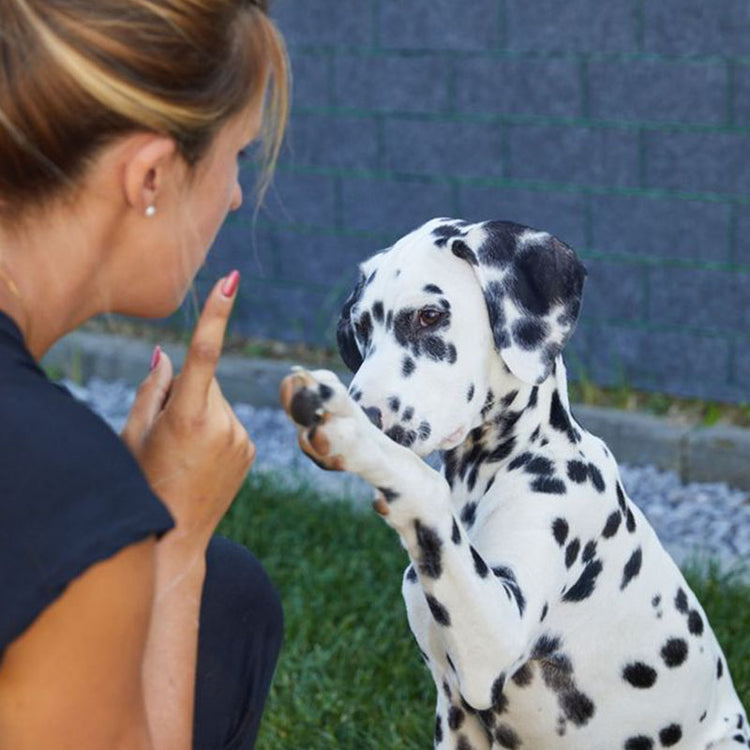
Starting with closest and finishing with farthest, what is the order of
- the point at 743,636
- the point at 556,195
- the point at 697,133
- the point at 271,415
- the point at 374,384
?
the point at 374,384
the point at 743,636
the point at 697,133
the point at 556,195
the point at 271,415

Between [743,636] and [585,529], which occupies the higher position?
[585,529]

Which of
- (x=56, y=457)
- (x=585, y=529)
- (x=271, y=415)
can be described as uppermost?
(x=56, y=457)

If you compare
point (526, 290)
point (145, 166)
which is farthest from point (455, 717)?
point (145, 166)

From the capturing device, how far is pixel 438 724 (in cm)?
366

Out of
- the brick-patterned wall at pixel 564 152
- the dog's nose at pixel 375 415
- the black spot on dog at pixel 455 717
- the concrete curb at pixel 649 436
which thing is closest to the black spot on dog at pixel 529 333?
the dog's nose at pixel 375 415

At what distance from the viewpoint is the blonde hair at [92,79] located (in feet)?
8.43

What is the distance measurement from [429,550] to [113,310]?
731mm

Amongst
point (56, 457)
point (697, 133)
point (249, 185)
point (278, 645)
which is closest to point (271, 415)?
point (249, 185)

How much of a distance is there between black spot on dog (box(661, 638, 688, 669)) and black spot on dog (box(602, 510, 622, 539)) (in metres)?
0.28

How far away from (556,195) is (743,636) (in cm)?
295

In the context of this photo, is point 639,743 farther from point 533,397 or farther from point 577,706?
point 533,397

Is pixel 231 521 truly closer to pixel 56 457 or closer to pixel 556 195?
pixel 556 195

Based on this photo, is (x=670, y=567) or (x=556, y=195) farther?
(x=556, y=195)

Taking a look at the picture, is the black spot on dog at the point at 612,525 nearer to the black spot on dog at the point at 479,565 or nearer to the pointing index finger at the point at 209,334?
the black spot on dog at the point at 479,565
